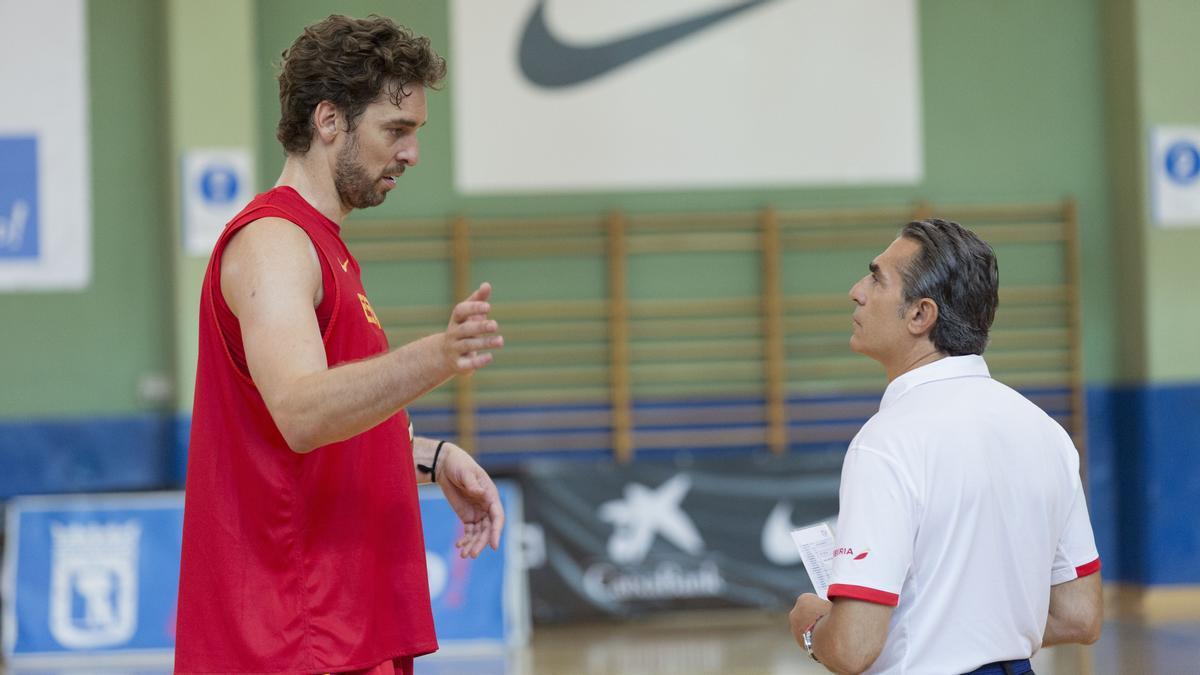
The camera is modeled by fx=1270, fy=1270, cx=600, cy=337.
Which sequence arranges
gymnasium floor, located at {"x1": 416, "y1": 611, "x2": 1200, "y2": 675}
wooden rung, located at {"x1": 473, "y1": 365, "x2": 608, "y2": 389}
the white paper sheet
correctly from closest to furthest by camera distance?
the white paper sheet
gymnasium floor, located at {"x1": 416, "y1": 611, "x2": 1200, "y2": 675}
wooden rung, located at {"x1": 473, "y1": 365, "x2": 608, "y2": 389}

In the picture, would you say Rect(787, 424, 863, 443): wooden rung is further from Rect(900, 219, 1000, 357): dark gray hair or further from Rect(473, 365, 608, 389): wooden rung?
Rect(900, 219, 1000, 357): dark gray hair

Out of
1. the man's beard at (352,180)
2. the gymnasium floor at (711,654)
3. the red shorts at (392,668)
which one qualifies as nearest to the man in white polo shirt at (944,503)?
the red shorts at (392,668)

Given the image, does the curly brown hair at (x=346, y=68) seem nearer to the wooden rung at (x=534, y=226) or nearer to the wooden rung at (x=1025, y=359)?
the wooden rung at (x=534, y=226)

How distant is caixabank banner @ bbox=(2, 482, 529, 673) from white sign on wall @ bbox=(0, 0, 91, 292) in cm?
165

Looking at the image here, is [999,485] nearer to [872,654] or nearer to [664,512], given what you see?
[872,654]

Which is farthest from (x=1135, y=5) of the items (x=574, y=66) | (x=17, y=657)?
(x=17, y=657)

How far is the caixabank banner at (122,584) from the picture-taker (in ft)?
19.3

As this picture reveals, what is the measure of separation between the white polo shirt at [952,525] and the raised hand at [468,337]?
629mm

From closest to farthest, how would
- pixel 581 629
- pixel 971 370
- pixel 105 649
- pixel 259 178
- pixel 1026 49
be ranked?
pixel 971 370, pixel 105 649, pixel 581 629, pixel 259 178, pixel 1026 49

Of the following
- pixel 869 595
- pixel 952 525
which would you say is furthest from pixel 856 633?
pixel 952 525

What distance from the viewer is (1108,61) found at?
7773 mm

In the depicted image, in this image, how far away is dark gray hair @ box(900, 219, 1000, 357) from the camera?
194 cm

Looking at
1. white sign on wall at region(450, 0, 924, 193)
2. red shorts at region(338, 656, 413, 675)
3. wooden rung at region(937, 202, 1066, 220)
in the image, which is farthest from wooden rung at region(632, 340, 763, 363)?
red shorts at region(338, 656, 413, 675)

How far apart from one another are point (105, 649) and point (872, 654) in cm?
500
